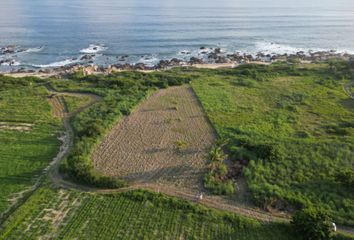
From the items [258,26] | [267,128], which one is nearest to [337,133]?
[267,128]

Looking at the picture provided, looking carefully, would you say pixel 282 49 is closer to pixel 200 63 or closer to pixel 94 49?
pixel 200 63

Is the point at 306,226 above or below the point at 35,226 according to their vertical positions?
above

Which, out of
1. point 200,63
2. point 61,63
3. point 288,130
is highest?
point 288,130

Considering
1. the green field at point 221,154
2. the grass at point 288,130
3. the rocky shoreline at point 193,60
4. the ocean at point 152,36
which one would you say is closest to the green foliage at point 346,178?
the green field at point 221,154

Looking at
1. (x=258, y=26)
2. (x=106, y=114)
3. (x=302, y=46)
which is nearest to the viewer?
(x=106, y=114)

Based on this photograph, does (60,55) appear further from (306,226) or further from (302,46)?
(306,226)

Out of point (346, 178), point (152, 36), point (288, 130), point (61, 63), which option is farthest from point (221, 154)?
point (152, 36)

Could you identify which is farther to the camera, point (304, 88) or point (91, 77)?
point (91, 77)

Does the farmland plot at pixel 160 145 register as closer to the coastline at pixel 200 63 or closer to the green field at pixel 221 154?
the green field at pixel 221 154
